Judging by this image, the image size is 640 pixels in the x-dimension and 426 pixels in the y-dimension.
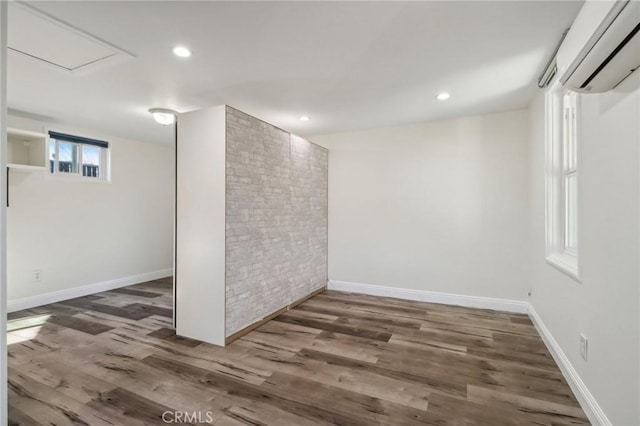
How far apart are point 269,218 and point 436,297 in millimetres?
2573

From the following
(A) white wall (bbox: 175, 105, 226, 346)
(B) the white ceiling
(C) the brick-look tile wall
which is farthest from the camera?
(C) the brick-look tile wall

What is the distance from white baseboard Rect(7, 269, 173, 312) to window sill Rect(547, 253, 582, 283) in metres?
5.93

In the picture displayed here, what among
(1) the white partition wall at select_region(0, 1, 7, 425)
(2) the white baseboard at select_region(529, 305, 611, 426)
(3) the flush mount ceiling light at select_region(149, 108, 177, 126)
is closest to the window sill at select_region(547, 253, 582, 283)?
(2) the white baseboard at select_region(529, 305, 611, 426)

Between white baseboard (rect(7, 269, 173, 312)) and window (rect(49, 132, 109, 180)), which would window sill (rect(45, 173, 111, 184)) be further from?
white baseboard (rect(7, 269, 173, 312))

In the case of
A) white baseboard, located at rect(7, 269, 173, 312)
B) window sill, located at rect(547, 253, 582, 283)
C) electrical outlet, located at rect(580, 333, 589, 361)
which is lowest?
white baseboard, located at rect(7, 269, 173, 312)

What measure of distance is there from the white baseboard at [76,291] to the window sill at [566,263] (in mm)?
5929

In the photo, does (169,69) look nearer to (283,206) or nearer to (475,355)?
(283,206)

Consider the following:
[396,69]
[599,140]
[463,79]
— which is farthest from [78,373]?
[463,79]

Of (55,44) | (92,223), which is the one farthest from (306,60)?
(92,223)

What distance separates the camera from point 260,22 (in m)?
1.87

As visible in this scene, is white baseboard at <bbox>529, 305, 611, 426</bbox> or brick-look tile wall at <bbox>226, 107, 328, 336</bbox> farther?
brick-look tile wall at <bbox>226, 107, 328, 336</bbox>

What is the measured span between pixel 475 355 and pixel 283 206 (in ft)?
8.34

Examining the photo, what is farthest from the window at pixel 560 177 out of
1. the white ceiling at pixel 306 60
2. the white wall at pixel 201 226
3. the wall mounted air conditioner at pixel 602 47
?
the white wall at pixel 201 226

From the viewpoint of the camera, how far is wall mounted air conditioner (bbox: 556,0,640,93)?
3.67 ft
